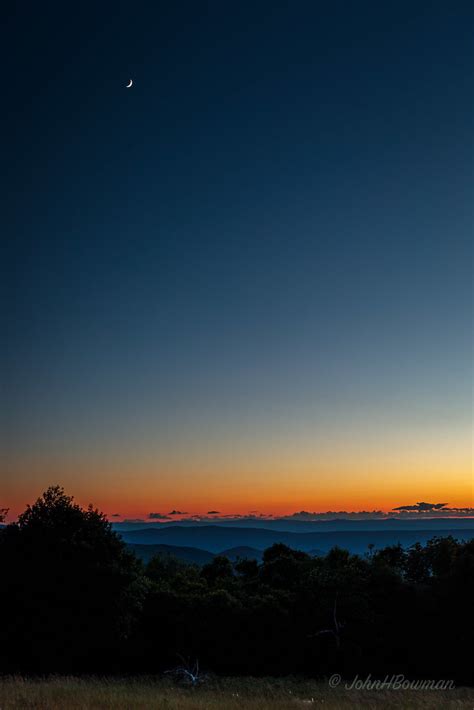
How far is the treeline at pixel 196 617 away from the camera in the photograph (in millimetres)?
31703

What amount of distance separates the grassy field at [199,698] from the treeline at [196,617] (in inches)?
224

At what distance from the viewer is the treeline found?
3170cm

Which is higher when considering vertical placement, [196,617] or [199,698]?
[199,698]

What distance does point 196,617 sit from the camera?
3766cm

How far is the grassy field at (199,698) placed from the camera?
16.7 meters

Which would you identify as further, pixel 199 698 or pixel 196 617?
pixel 196 617

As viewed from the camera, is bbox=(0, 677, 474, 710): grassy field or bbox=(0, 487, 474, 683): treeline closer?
bbox=(0, 677, 474, 710): grassy field

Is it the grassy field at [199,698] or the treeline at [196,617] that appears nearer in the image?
the grassy field at [199,698]

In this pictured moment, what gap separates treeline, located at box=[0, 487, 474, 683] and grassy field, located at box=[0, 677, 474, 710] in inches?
224

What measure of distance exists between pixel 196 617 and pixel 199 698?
58.9ft

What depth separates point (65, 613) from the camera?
104ft

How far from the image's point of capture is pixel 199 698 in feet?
66.8

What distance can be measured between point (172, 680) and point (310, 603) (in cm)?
1276

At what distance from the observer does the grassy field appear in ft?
54.7
